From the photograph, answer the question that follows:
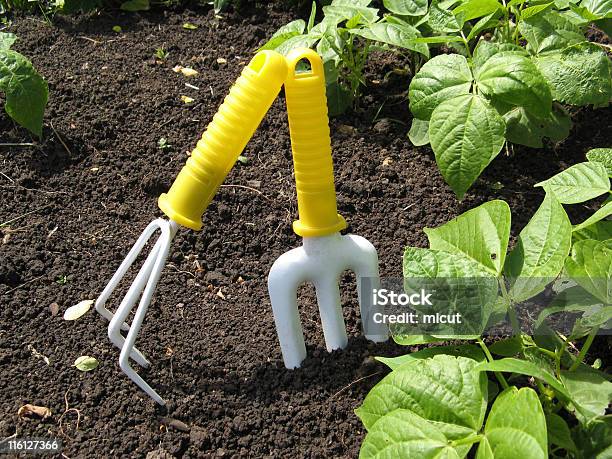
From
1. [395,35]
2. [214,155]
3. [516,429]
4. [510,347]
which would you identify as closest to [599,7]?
[395,35]

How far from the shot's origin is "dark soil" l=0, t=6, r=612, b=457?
153cm

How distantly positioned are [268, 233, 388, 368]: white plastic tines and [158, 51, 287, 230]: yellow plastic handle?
199 millimetres

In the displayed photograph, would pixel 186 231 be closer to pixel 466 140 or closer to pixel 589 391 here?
pixel 466 140

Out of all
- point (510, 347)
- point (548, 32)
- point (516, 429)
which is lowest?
point (510, 347)

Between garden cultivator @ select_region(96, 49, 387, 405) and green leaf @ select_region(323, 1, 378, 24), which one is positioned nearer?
garden cultivator @ select_region(96, 49, 387, 405)

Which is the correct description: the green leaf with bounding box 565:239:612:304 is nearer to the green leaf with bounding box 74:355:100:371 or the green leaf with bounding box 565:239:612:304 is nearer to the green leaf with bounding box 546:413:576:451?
the green leaf with bounding box 546:413:576:451

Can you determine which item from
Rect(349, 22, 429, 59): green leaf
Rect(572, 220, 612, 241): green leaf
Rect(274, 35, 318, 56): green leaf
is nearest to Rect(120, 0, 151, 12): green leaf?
Rect(274, 35, 318, 56): green leaf

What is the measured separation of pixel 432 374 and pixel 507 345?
8.5 inches

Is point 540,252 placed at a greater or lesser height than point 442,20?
lesser

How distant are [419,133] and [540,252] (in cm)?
75

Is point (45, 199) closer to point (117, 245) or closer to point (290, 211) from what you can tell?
point (117, 245)

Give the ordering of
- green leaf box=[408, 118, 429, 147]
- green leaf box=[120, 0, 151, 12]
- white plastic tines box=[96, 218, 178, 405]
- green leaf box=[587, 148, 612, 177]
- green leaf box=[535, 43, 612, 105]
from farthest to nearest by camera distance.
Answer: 1. green leaf box=[120, 0, 151, 12]
2. green leaf box=[408, 118, 429, 147]
3. green leaf box=[535, 43, 612, 105]
4. green leaf box=[587, 148, 612, 177]
5. white plastic tines box=[96, 218, 178, 405]

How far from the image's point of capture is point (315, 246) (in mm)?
1488

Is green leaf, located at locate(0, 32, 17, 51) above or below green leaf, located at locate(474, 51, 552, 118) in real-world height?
above
